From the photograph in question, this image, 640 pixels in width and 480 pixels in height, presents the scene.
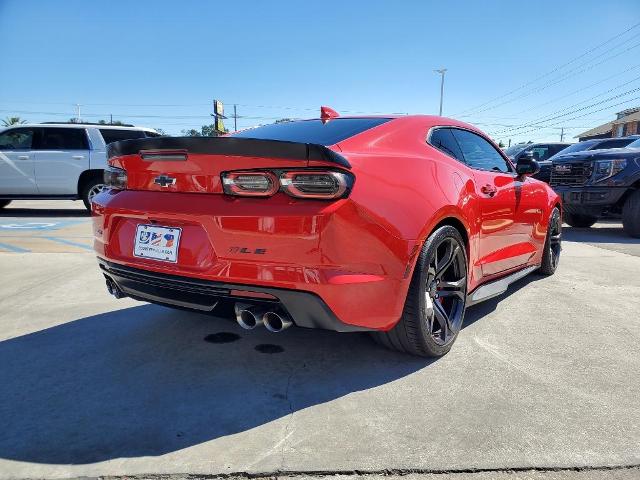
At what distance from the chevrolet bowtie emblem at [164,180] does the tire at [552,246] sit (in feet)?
12.4

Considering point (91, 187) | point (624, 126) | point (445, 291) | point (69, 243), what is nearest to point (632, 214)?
point (445, 291)

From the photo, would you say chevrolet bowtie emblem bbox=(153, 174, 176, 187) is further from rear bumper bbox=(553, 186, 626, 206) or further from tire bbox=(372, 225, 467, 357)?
rear bumper bbox=(553, 186, 626, 206)

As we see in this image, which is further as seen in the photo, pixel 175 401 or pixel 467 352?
pixel 467 352

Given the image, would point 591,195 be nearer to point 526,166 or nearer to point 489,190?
point 526,166

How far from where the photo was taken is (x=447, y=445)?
6.45 feet

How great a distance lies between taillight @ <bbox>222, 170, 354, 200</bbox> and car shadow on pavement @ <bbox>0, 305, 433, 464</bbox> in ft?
3.24

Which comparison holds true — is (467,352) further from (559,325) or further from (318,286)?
(318,286)

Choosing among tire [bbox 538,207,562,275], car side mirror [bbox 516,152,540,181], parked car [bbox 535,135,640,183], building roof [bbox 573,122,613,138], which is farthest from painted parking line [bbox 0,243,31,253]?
building roof [bbox 573,122,613,138]

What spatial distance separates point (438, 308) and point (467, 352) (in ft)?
1.21

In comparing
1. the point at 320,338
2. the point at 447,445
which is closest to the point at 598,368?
the point at 447,445

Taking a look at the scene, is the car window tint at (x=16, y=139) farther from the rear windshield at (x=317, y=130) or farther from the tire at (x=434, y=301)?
the tire at (x=434, y=301)

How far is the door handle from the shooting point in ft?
10.7

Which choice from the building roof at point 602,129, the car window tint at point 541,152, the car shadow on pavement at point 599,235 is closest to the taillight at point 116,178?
the car shadow on pavement at point 599,235

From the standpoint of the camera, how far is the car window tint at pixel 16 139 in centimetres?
971
